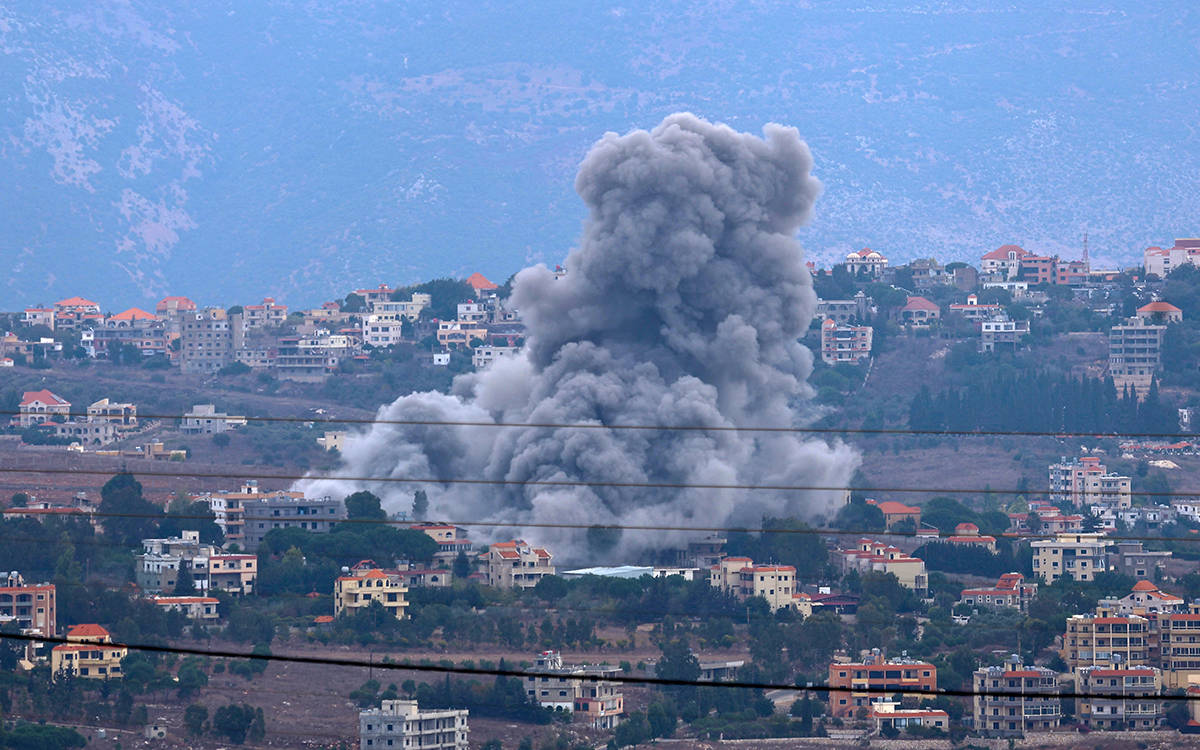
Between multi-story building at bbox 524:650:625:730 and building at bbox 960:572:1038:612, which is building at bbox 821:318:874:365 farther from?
multi-story building at bbox 524:650:625:730

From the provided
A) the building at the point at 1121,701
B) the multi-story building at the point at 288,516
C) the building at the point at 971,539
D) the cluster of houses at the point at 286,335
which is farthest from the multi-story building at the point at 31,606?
the cluster of houses at the point at 286,335

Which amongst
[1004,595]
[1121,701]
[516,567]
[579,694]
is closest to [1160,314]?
[1004,595]

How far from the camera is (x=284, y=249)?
198125 mm

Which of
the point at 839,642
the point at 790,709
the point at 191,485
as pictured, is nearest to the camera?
the point at 790,709

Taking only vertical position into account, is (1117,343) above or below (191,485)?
above

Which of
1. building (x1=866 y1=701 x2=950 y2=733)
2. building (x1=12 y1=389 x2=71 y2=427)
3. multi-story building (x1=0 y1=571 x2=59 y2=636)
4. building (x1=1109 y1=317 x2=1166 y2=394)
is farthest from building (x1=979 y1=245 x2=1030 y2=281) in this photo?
building (x1=866 y1=701 x2=950 y2=733)

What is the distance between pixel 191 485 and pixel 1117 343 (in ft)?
117

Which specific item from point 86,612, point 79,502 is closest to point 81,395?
point 79,502

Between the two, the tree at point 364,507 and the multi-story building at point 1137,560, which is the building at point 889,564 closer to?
the multi-story building at point 1137,560

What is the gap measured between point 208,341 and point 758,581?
5739 centimetres

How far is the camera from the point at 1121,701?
3819 cm

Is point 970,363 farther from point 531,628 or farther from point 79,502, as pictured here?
point 531,628

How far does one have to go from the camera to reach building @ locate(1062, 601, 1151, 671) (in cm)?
4122

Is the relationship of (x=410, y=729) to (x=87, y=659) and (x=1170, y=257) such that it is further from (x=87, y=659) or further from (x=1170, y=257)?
(x=1170, y=257)
